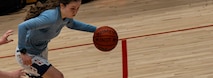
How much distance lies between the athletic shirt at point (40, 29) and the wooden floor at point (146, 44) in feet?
4.07

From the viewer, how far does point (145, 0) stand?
8.52 meters

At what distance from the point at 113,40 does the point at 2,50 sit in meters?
2.72

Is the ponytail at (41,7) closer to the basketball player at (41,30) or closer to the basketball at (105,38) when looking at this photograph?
the basketball player at (41,30)

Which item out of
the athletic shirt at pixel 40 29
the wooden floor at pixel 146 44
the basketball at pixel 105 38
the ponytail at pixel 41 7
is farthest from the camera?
the wooden floor at pixel 146 44

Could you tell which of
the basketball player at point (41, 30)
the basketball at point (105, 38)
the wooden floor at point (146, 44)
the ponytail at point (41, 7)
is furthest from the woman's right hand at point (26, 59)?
the wooden floor at point (146, 44)

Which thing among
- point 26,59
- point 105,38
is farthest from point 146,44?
point 26,59

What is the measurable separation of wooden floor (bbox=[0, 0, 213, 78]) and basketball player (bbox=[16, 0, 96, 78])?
1.22 m

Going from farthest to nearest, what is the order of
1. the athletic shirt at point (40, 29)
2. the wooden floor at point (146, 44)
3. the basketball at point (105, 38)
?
the wooden floor at point (146, 44)
the basketball at point (105, 38)
the athletic shirt at point (40, 29)

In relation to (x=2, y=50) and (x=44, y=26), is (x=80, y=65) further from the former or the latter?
(x=44, y=26)

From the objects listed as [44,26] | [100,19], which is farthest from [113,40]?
[100,19]

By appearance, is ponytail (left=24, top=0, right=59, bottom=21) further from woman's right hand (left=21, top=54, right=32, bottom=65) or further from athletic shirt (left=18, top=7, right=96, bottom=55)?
woman's right hand (left=21, top=54, right=32, bottom=65)

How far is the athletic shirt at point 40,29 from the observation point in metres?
3.23

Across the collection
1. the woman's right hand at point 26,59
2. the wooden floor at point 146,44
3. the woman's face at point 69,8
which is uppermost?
the woman's face at point 69,8

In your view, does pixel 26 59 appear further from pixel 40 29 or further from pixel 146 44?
pixel 146 44
